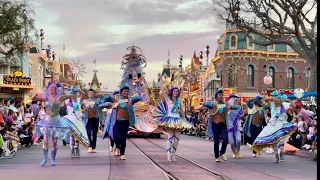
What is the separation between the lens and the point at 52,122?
12773 millimetres

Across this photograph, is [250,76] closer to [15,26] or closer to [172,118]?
[15,26]

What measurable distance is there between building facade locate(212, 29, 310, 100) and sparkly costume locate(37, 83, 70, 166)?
40.7m

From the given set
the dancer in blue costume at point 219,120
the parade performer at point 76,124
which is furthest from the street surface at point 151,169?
the dancer in blue costume at point 219,120

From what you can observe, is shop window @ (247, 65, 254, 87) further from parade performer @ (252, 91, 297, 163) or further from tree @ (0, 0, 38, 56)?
parade performer @ (252, 91, 297, 163)

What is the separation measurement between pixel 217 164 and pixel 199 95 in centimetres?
5850

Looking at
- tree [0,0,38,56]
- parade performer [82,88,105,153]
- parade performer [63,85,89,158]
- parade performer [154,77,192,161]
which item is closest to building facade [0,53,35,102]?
tree [0,0,38,56]

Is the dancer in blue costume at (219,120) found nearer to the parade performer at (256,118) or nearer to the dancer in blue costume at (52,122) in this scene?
the parade performer at (256,118)

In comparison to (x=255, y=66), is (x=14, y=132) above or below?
below

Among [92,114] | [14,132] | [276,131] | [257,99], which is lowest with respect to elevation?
[14,132]

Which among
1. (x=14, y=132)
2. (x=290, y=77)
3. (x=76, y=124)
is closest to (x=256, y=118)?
(x=76, y=124)

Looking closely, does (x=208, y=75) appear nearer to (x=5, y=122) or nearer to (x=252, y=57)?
(x=252, y=57)

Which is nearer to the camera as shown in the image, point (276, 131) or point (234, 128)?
point (276, 131)

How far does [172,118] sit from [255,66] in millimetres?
41739

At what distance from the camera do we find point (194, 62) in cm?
8306
